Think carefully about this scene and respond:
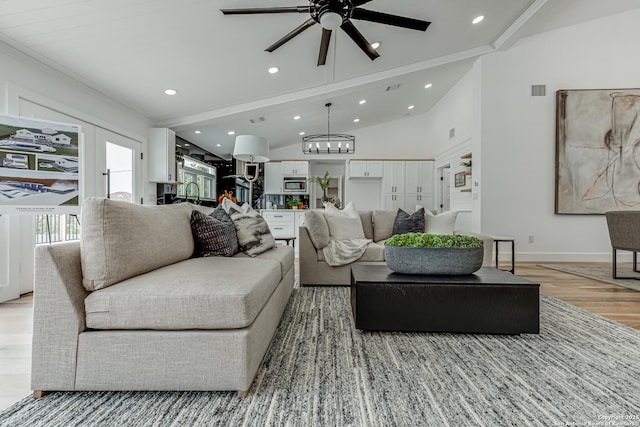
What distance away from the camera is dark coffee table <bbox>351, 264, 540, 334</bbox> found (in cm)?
195

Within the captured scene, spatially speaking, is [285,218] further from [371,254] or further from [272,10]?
[272,10]

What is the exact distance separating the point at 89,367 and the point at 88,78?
3.50 m

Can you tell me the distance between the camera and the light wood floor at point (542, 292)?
4.82ft

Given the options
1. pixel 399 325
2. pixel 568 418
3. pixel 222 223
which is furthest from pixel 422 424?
pixel 222 223

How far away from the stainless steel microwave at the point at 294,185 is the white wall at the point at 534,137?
4.24 m

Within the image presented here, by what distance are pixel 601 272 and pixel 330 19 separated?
4594 mm

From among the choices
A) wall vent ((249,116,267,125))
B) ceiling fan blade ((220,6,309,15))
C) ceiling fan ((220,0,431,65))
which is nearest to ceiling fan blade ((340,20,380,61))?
ceiling fan ((220,0,431,65))

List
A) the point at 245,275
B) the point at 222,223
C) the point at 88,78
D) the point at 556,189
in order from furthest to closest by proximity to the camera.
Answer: the point at 556,189 < the point at 88,78 < the point at 222,223 < the point at 245,275

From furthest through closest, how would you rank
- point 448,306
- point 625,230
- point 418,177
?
point 418,177, point 625,230, point 448,306

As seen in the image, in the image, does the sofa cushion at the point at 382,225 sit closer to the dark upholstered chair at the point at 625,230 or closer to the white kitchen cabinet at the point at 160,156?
the dark upholstered chair at the point at 625,230

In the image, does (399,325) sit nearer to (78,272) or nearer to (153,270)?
(153,270)

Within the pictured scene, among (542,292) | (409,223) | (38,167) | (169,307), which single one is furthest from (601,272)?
(38,167)

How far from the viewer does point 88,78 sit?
11.5ft

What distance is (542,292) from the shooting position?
122 inches
